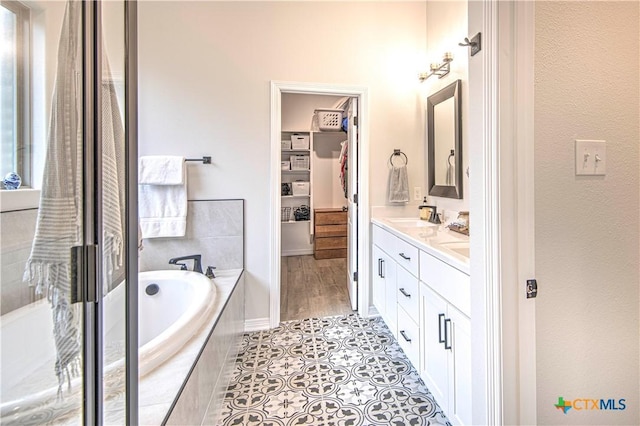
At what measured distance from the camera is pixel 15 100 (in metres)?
0.75

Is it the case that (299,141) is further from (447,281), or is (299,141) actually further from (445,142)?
(447,281)

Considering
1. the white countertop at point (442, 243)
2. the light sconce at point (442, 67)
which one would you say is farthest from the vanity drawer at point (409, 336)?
the light sconce at point (442, 67)

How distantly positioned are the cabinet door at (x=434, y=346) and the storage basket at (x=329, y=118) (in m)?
3.34

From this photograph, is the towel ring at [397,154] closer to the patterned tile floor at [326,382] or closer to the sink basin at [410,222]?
the sink basin at [410,222]

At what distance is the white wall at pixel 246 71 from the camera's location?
7.40 ft

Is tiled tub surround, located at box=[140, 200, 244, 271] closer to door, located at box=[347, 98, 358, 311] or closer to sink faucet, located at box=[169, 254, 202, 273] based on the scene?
sink faucet, located at box=[169, 254, 202, 273]

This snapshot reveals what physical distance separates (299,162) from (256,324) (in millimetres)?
2800

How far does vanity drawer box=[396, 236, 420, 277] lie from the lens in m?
1.64

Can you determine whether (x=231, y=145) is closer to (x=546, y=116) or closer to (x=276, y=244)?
(x=276, y=244)

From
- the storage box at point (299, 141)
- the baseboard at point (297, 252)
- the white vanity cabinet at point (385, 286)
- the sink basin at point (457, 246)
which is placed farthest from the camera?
the baseboard at point (297, 252)

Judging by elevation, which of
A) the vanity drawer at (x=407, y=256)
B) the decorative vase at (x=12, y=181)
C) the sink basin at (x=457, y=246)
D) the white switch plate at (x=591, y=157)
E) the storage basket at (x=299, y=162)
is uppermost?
the storage basket at (x=299, y=162)

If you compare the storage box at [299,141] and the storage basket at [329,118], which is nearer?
the storage basket at [329,118]

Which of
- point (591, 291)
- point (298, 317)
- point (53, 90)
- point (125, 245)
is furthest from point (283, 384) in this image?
point (53, 90)

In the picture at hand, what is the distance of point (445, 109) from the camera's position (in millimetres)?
2246
